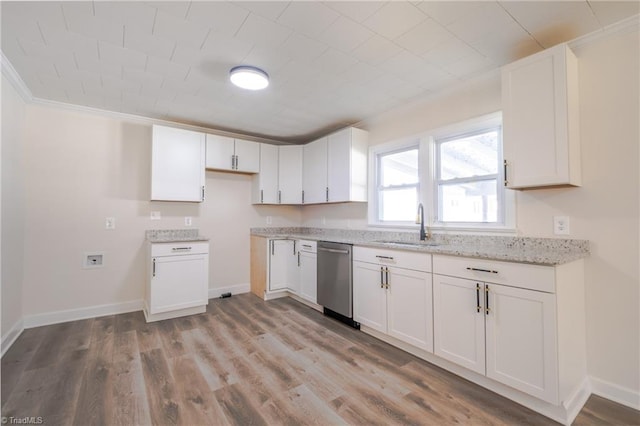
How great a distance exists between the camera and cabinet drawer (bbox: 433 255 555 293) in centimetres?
163

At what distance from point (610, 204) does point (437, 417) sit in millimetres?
1765

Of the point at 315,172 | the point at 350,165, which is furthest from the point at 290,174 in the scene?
the point at 350,165

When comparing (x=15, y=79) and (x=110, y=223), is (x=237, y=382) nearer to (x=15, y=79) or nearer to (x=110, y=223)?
(x=110, y=223)

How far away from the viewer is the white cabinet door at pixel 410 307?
2209mm

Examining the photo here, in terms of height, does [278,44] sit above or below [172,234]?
above

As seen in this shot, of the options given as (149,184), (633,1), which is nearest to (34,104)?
(149,184)

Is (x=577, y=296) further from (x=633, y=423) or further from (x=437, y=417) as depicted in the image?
(x=437, y=417)

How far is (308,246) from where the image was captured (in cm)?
361

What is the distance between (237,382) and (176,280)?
1671mm

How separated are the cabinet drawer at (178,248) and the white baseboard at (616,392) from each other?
3607 mm

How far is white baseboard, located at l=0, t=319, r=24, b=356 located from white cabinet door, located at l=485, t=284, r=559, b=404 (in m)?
3.83

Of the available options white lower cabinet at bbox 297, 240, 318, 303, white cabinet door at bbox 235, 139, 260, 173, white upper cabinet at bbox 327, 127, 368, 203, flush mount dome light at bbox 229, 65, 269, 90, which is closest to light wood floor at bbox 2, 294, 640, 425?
white lower cabinet at bbox 297, 240, 318, 303

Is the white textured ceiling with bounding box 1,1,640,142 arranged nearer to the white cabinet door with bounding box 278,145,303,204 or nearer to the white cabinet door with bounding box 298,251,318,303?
the white cabinet door with bounding box 278,145,303,204

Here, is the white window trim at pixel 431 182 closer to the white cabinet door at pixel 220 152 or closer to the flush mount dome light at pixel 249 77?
the flush mount dome light at pixel 249 77
